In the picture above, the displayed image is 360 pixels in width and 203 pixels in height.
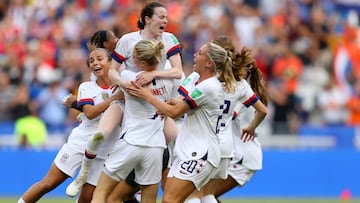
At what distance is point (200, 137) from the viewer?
12375mm

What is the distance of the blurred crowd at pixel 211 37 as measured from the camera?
21531 millimetres

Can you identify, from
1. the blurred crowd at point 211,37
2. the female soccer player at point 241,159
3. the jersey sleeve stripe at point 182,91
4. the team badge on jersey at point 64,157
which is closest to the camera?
the jersey sleeve stripe at point 182,91

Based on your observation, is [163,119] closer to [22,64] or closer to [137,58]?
[137,58]

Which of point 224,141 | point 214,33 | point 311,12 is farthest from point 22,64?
point 224,141

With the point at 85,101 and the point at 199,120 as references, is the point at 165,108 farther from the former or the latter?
the point at 85,101

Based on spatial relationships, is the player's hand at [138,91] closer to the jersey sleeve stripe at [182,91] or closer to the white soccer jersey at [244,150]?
the jersey sleeve stripe at [182,91]

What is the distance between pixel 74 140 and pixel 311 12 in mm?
11941

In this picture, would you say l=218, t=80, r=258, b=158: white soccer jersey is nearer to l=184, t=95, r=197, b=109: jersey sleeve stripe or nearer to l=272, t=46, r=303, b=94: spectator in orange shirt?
l=184, t=95, r=197, b=109: jersey sleeve stripe

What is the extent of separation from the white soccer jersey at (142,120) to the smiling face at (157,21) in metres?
0.56

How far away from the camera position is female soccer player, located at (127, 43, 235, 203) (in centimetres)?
1224

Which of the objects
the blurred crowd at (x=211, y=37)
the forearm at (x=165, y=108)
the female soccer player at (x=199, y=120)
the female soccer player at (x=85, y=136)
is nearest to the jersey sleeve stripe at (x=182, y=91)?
the female soccer player at (x=199, y=120)

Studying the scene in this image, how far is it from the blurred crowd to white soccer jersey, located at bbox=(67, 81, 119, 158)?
7.30m

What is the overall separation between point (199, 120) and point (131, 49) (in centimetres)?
118

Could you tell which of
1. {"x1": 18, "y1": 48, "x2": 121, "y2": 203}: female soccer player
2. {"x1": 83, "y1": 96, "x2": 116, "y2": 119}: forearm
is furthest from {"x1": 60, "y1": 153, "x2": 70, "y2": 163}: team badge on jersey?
{"x1": 83, "y1": 96, "x2": 116, "y2": 119}: forearm
